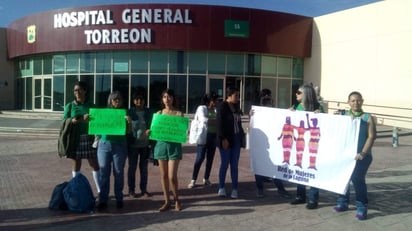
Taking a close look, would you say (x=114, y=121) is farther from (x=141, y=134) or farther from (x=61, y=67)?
(x=61, y=67)

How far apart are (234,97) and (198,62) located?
1837 centimetres

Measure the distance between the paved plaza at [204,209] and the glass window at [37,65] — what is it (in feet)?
67.8

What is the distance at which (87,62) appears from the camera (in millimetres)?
26266

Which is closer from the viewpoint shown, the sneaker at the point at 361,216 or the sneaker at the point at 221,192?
the sneaker at the point at 361,216

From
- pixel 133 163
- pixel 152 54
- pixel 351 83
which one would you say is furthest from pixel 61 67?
pixel 133 163

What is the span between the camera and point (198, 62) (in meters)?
25.2

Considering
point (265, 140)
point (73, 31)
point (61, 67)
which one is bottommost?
point (265, 140)

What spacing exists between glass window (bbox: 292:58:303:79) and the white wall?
1.37 feet

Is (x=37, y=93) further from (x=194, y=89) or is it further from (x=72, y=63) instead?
(x=194, y=89)

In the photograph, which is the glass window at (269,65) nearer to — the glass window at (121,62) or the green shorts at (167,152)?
the glass window at (121,62)

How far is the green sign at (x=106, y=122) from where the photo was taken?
632 cm

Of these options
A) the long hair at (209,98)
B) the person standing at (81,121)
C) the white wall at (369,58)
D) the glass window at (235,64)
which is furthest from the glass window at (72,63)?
the person standing at (81,121)

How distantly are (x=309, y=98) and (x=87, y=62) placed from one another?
71.5ft

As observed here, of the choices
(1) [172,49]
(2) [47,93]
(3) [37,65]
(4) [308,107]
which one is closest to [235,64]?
(1) [172,49]
